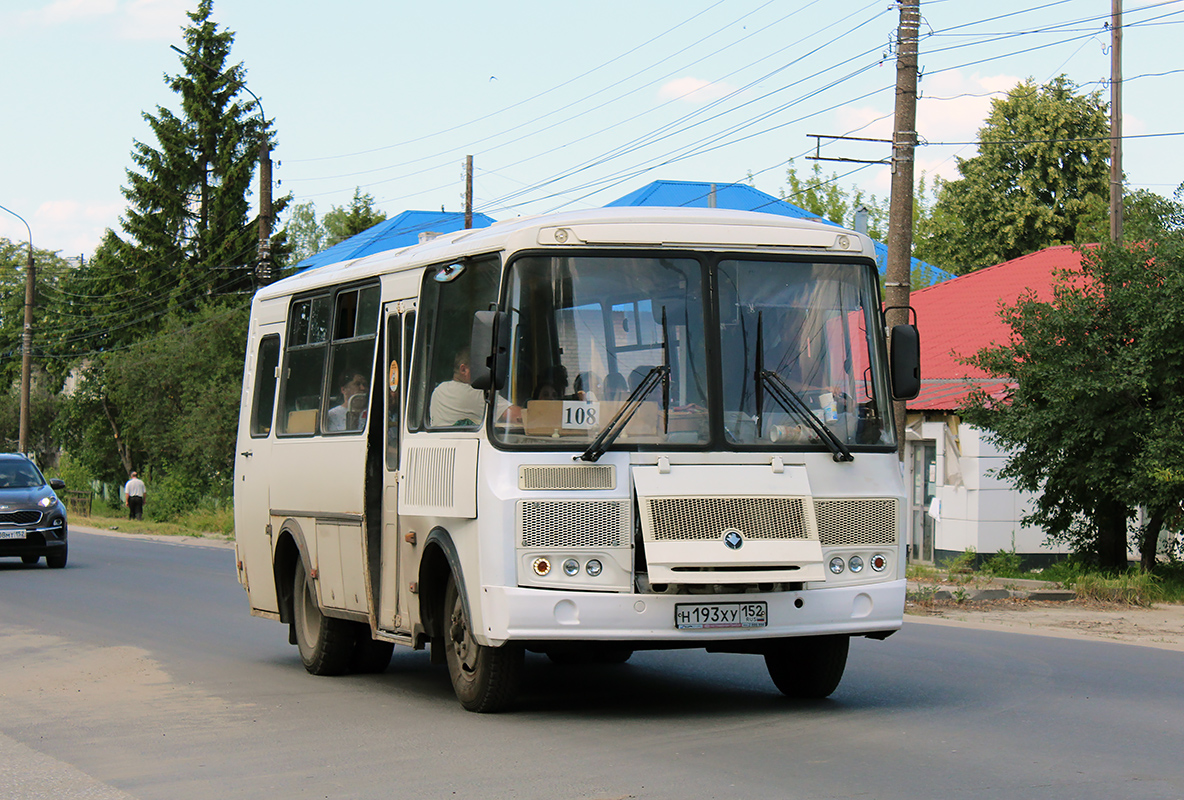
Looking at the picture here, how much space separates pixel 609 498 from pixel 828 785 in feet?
7.92

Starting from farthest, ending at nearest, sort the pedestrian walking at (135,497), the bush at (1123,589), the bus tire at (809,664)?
Result: 1. the pedestrian walking at (135,497)
2. the bush at (1123,589)
3. the bus tire at (809,664)

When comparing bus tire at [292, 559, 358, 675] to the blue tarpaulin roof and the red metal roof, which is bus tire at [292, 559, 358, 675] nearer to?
the red metal roof

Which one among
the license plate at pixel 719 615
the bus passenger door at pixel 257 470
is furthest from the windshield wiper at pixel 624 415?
the bus passenger door at pixel 257 470

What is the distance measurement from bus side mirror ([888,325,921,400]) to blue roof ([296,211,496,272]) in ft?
193

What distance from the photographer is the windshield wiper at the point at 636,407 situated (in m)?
9.19

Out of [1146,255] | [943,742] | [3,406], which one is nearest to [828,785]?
[943,742]

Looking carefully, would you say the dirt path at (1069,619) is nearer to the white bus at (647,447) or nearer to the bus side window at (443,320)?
the white bus at (647,447)

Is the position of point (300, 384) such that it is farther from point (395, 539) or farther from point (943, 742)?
point (943, 742)

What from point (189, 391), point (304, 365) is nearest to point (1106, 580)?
point (304, 365)

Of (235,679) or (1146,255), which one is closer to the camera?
(235,679)

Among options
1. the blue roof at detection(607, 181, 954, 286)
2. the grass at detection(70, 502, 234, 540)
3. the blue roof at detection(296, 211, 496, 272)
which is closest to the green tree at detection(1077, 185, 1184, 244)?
the grass at detection(70, 502, 234, 540)

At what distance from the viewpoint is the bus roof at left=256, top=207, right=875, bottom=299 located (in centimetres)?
953

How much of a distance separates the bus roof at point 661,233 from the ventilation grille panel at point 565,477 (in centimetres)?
132

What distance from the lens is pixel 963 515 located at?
28.1 m
